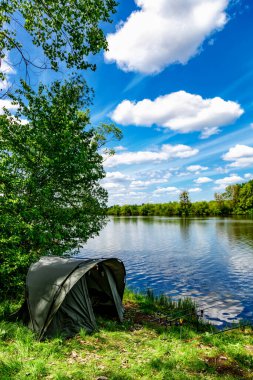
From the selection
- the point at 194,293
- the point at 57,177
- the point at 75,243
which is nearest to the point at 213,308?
the point at 194,293

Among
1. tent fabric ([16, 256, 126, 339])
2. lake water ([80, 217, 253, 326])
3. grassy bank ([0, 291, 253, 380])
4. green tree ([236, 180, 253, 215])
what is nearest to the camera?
grassy bank ([0, 291, 253, 380])

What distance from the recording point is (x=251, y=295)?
1998 cm

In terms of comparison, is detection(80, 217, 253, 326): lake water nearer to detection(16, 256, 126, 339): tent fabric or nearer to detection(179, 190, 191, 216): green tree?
detection(16, 256, 126, 339): tent fabric

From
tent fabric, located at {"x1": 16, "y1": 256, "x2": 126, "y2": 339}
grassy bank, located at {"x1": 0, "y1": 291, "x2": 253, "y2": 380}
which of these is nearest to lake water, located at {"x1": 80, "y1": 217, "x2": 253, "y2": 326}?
grassy bank, located at {"x1": 0, "y1": 291, "x2": 253, "y2": 380}

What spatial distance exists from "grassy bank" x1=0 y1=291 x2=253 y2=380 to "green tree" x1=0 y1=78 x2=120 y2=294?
3.34m

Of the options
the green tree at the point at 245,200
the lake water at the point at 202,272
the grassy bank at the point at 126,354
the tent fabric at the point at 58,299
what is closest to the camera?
the grassy bank at the point at 126,354

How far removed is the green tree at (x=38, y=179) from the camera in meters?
13.0

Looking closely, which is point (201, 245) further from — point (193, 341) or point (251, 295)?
point (193, 341)

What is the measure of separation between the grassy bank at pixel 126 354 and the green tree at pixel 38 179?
3.34 metres

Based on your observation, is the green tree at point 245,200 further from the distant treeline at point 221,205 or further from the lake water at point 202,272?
the lake water at point 202,272

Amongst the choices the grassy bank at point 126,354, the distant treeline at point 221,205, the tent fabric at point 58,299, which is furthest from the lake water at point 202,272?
the distant treeline at point 221,205

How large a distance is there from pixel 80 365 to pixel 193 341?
460cm

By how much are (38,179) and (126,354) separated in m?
10.3

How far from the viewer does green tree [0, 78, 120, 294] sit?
1296 cm
